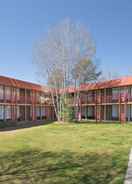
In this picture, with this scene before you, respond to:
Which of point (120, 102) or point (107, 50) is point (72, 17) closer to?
point (107, 50)

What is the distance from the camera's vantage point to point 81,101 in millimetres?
33344

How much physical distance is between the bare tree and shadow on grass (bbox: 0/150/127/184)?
1866cm

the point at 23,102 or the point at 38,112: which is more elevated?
the point at 23,102

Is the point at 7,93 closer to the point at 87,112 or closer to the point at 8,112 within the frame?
the point at 8,112

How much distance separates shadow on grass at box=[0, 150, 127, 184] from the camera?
6312mm

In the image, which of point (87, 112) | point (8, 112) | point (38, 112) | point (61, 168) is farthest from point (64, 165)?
point (38, 112)

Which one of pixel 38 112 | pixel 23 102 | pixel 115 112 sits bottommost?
pixel 38 112

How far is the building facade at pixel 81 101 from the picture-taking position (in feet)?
93.4

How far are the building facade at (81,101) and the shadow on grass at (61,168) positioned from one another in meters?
19.5

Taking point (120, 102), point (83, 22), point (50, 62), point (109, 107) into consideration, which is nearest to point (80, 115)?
point (109, 107)

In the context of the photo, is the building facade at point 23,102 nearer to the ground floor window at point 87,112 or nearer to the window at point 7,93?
the window at point 7,93

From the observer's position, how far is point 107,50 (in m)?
30.4

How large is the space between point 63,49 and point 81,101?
9.54 m

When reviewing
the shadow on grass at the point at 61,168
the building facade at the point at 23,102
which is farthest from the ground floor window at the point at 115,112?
the shadow on grass at the point at 61,168
